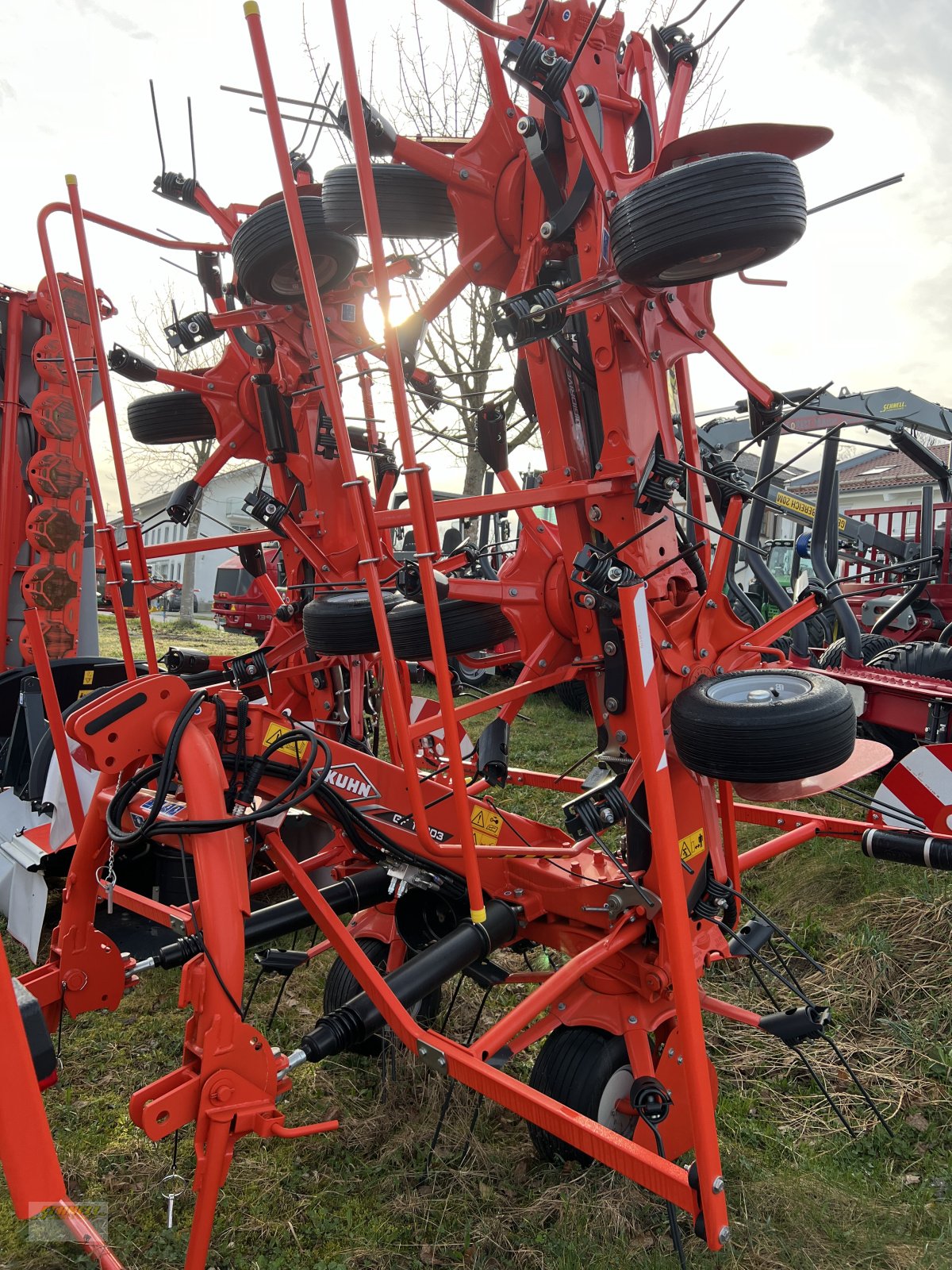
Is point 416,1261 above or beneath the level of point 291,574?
beneath

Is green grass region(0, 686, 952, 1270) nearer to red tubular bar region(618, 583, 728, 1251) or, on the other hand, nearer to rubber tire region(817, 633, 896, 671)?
red tubular bar region(618, 583, 728, 1251)

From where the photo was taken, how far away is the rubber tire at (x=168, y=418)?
5.16 m

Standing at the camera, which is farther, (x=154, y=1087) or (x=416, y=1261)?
(x=416, y=1261)

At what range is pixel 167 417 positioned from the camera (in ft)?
17.0

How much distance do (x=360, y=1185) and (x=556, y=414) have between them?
2.59 metres

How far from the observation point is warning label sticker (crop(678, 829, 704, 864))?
9.46ft

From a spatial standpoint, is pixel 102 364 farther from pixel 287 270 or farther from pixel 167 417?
pixel 167 417

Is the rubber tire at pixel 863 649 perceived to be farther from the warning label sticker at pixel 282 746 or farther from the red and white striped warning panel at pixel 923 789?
the warning label sticker at pixel 282 746

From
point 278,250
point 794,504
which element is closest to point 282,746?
point 278,250

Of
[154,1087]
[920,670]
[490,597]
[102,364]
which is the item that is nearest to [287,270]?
[102,364]

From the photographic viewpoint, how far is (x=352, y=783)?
3.10 m

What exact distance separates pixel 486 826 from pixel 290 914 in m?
0.76

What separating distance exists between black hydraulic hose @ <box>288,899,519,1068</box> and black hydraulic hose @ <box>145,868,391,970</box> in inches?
13.3

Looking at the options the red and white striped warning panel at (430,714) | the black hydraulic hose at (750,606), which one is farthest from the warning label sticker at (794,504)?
the red and white striped warning panel at (430,714)
